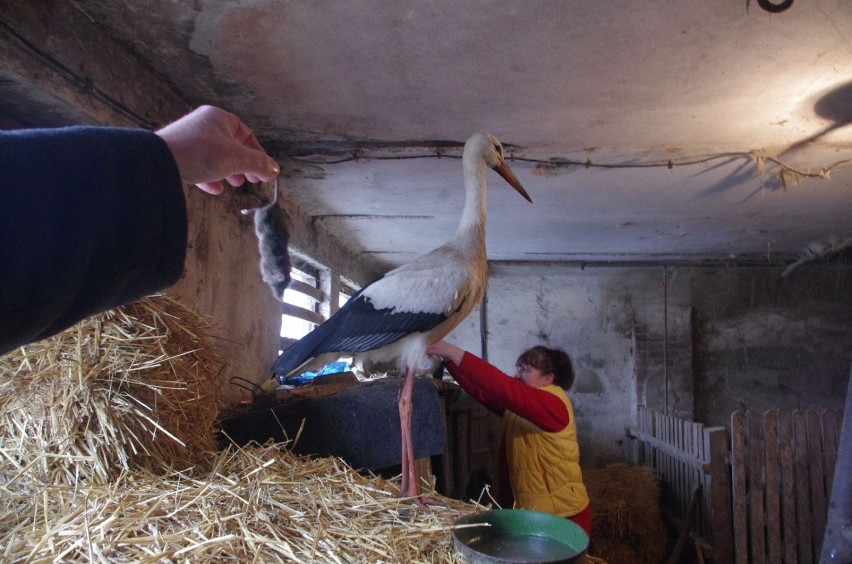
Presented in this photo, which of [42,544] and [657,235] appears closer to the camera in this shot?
[42,544]

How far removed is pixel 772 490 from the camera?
421cm

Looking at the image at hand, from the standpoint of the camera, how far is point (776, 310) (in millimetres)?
7723

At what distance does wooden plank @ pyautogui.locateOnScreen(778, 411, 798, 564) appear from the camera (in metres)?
4.19

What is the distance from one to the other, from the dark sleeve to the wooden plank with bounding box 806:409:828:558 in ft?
16.1

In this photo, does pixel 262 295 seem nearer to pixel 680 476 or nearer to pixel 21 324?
pixel 21 324

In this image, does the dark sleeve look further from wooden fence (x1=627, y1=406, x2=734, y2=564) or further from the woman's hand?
wooden fence (x1=627, y1=406, x2=734, y2=564)

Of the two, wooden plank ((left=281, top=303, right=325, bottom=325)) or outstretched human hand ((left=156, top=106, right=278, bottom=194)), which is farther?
wooden plank ((left=281, top=303, right=325, bottom=325))

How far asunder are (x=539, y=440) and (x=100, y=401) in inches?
92.7

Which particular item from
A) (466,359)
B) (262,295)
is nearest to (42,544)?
(466,359)

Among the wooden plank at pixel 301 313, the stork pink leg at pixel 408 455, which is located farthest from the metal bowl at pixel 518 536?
the wooden plank at pixel 301 313

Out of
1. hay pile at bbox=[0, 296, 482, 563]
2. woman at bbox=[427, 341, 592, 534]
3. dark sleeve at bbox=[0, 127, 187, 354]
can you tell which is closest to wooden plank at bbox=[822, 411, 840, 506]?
woman at bbox=[427, 341, 592, 534]

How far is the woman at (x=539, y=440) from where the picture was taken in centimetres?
290

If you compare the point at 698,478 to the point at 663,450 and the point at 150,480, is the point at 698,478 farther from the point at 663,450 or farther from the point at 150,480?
the point at 150,480

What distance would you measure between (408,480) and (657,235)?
15.5ft
